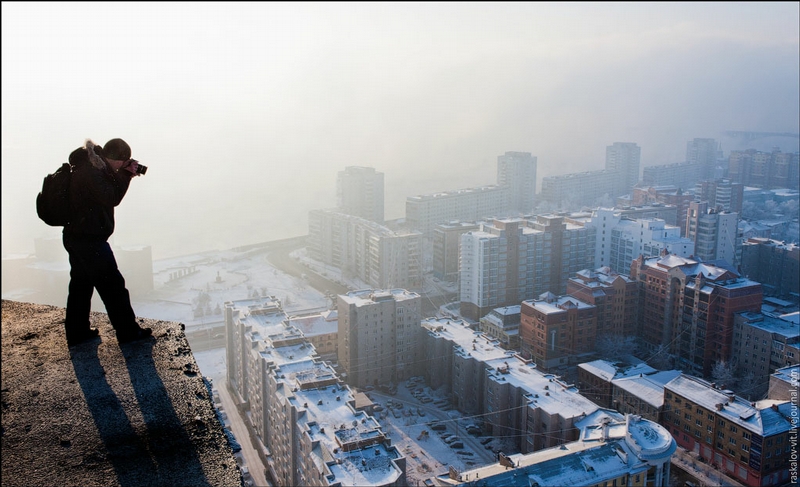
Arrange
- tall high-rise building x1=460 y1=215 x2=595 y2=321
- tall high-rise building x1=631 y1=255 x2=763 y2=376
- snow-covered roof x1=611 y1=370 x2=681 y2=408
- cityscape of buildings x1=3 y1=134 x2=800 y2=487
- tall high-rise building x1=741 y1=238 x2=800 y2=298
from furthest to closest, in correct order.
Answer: tall high-rise building x1=741 y1=238 x2=800 y2=298
tall high-rise building x1=460 y1=215 x2=595 y2=321
tall high-rise building x1=631 y1=255 x2=763 y2=376
snow-covered roof x1=611 y1=370 x2=681 y2=408
cityscape of buildings x1=3 y1=134 x2=800 y2=487

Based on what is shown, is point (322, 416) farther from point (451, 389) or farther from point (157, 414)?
point (157, 414)

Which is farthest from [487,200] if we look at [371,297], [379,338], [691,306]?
[379,338]

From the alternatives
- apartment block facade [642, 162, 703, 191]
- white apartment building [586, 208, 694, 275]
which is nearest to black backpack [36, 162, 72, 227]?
white apartment building [586, 208, 694, 275]

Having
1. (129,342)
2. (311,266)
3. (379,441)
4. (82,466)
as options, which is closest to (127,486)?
(82,466)

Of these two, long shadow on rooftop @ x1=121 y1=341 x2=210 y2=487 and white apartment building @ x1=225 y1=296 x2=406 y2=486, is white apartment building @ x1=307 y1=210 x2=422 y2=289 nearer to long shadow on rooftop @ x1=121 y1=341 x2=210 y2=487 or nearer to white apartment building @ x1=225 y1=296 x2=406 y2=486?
white apartment building @ x1=225 y1=296 x2=406 y2=486

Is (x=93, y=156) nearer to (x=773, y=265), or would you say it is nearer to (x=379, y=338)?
(x=379, y=338)

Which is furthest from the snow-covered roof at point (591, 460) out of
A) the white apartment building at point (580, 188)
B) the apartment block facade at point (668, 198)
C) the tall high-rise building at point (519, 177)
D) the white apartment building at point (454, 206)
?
the white apartment building at point (580, 188)

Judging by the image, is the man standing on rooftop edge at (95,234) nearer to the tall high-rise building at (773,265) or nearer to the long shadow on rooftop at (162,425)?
the long shadow on rooftop at (162,425)
